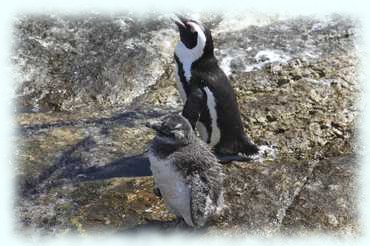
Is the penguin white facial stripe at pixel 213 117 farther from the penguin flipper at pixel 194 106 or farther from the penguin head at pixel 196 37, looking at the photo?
the penguin head at pixel 196 37

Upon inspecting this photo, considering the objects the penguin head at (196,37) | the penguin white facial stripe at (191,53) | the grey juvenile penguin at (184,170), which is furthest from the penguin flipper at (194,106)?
the grey juvenile penguin at (184,170)

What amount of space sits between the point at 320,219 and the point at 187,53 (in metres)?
1.99

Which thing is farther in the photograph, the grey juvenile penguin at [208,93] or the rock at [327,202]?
the grey juvenile penguin at [208,93]

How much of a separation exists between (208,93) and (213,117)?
231 mm

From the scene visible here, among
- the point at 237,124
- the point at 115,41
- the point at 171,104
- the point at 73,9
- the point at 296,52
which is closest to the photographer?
the point at 237,124

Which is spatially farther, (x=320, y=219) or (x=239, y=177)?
(x=239, y=177)

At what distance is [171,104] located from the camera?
308 inches

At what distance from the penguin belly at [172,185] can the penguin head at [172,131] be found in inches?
6.2

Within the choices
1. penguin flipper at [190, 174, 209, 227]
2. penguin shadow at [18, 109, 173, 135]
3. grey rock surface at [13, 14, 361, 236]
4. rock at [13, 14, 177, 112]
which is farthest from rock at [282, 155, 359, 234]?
rock at [13, 14, 177, 112]

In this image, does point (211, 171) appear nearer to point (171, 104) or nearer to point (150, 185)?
point (150, 185)

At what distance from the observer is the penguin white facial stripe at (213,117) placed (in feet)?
20.2

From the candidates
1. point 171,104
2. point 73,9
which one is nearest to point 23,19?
point 73,9

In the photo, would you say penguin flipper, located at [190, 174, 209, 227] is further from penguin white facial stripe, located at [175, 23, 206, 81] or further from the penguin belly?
penguin white facial stripe, located at [175, 23, 206, 81]

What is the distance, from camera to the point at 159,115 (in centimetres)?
745
